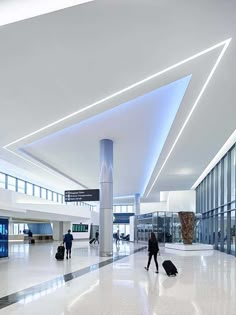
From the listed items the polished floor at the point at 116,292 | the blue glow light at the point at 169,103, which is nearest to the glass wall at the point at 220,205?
the blue glow light at the point at 169,103

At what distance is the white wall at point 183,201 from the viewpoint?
140 ft

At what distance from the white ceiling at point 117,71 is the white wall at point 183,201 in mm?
21420

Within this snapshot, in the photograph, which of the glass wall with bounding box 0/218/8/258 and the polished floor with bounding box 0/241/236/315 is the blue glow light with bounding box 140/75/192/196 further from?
the glass wall with bounding box 0/218/8/258

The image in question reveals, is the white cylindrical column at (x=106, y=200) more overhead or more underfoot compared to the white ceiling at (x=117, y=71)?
more underfoot

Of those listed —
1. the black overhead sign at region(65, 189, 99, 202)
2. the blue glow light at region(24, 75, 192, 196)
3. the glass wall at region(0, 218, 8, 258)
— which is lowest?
the glass wall at region(0, 218, 8, 258)

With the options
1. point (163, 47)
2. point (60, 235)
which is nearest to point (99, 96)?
point (163, 47)

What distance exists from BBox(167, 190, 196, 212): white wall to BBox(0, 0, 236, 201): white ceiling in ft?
70.3

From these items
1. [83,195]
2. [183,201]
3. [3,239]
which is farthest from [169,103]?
[183,201]

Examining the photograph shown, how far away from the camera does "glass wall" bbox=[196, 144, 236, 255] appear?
21484 millimetres

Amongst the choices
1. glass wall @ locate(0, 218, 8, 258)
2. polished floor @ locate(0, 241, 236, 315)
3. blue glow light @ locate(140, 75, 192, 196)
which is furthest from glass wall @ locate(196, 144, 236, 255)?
glass wall @ locate(0, 218, 8, 258)

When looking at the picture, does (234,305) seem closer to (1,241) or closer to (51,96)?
(51,96)

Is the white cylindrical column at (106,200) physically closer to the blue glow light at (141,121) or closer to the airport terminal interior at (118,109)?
the airport terminal interior at (118,109)

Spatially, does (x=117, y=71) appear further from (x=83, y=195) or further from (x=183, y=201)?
(x=183, y=201)

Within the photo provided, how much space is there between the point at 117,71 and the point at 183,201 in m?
35.9
